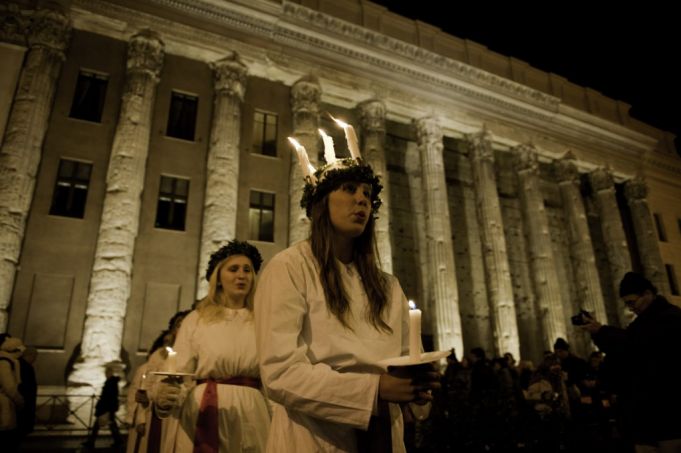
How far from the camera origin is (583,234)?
24.0 m

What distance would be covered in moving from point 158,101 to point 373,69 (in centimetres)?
930

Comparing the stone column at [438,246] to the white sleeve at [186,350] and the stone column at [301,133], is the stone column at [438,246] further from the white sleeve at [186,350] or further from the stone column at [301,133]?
the white sleeve at [186,350]

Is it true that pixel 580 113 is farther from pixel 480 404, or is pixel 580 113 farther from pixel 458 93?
pixel 480 404

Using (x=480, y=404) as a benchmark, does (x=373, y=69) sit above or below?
above

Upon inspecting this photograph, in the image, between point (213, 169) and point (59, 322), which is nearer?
point (59, 322)

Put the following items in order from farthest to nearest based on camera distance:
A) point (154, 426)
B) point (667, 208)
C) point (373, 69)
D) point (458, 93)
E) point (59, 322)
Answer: point (667, 208) → point (458, 93) → point (373, 69) → point (59, 322) → point (154, 426)

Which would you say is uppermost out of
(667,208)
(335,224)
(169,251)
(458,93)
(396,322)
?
(458,93)

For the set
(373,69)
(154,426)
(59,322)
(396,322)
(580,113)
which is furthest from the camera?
(580,113)

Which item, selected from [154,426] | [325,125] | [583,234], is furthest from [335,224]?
[583,234]

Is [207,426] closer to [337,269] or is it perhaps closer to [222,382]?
[222,382]

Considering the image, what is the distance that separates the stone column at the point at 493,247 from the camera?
65.0 ft

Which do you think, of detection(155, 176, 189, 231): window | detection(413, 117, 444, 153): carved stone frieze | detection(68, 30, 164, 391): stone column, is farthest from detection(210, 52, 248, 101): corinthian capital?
detection(413, 117, 444, 153): carved stone frieze

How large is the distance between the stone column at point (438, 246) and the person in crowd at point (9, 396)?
14.4m

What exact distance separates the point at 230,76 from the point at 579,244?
18834mm
